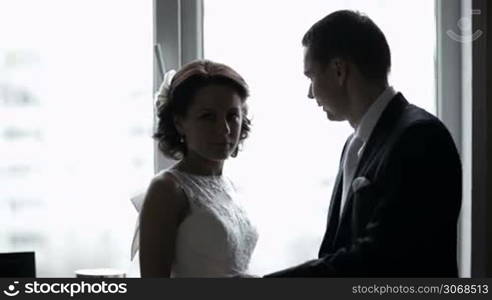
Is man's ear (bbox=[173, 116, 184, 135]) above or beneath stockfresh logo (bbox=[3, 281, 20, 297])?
above

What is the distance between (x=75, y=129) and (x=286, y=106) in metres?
0.58

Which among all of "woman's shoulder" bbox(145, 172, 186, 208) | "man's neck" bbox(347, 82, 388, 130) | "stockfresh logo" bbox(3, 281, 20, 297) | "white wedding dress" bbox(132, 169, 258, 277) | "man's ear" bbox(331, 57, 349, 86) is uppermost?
"man's ear" bbox(331, 57, 349, 86)

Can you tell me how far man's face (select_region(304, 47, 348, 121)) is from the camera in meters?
1.37

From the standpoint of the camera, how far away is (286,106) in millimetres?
1844

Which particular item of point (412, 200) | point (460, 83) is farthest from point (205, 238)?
point (460, 83)

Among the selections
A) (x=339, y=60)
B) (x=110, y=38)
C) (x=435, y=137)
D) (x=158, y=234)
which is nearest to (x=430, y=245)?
(x=435, y=137)

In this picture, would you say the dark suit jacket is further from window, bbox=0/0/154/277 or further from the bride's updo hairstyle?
window, bbox=0/0/154/277

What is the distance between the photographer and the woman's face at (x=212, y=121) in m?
1.46

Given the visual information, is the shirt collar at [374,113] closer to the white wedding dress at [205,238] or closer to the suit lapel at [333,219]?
the suit lapel at [333,219]

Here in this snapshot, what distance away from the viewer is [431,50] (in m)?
1.87

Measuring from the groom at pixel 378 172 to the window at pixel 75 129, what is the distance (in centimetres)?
61

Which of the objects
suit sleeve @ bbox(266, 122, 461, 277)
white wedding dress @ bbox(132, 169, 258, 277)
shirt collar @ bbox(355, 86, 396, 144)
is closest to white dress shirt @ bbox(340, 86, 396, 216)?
shirt collar @ bbox(355, 86, 396, 144)

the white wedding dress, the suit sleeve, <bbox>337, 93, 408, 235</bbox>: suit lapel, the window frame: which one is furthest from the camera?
the window frame

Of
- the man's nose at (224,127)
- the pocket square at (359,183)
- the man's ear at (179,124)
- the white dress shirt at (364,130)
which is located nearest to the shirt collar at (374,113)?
the white dress shirt at (364,130)
